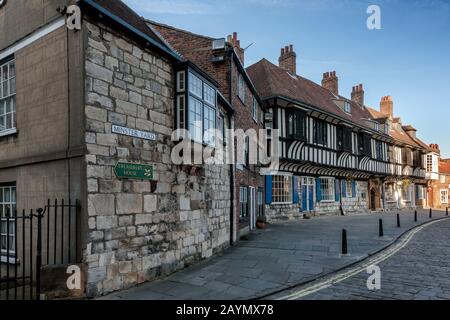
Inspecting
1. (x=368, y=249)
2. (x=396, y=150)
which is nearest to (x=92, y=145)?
(x=368, y=249)

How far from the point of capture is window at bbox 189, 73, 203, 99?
8.54 metres

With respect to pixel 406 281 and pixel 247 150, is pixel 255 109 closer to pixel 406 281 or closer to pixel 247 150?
pixel 247 150

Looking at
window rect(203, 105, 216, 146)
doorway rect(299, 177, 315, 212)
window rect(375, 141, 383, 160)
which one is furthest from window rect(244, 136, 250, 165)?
window rect(375, 141, 383, 160)

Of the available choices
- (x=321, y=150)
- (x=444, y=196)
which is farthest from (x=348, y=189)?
(x=444, y=196)

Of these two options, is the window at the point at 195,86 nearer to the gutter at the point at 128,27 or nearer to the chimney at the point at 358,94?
the gutter at the point at 128,27

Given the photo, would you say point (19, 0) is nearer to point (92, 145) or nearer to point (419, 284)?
point (92, 145)

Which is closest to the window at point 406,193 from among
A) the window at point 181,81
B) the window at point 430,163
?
the window at point 430,163

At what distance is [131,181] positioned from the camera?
6836 mm

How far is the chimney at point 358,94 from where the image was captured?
115ft

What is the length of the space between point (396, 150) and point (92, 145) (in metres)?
35.1

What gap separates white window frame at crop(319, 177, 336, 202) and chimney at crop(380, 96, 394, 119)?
18386 millimetres

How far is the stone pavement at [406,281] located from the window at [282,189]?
397 inches
